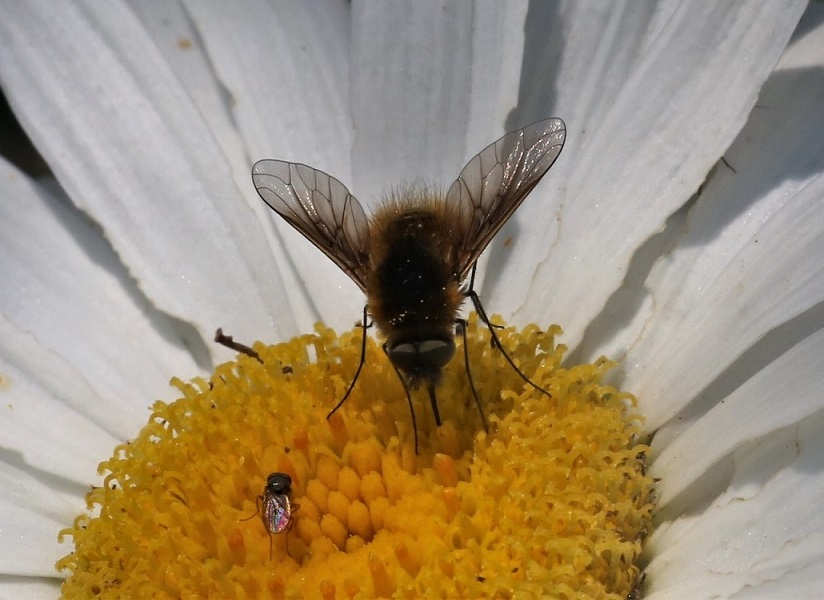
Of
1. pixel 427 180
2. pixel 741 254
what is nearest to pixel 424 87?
pixel 427 180

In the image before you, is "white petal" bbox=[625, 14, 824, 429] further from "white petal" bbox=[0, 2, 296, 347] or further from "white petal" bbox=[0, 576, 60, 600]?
"white petal" bbox=[0, 576, 60, 600]

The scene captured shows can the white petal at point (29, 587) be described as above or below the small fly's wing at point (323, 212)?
below

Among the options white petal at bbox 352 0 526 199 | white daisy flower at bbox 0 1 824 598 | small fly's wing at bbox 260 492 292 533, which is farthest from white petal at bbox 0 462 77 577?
white petal at bbox 352 0 526 199

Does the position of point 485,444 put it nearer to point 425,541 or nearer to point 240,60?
point 425,541

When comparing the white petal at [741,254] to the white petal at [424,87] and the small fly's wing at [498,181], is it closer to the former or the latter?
the small fly's wing at [498,181]

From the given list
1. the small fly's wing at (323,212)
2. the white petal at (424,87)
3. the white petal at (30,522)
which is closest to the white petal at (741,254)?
the white petal at (424,87)

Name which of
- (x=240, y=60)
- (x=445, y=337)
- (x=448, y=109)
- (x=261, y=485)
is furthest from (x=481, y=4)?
(x=261, y=485)
